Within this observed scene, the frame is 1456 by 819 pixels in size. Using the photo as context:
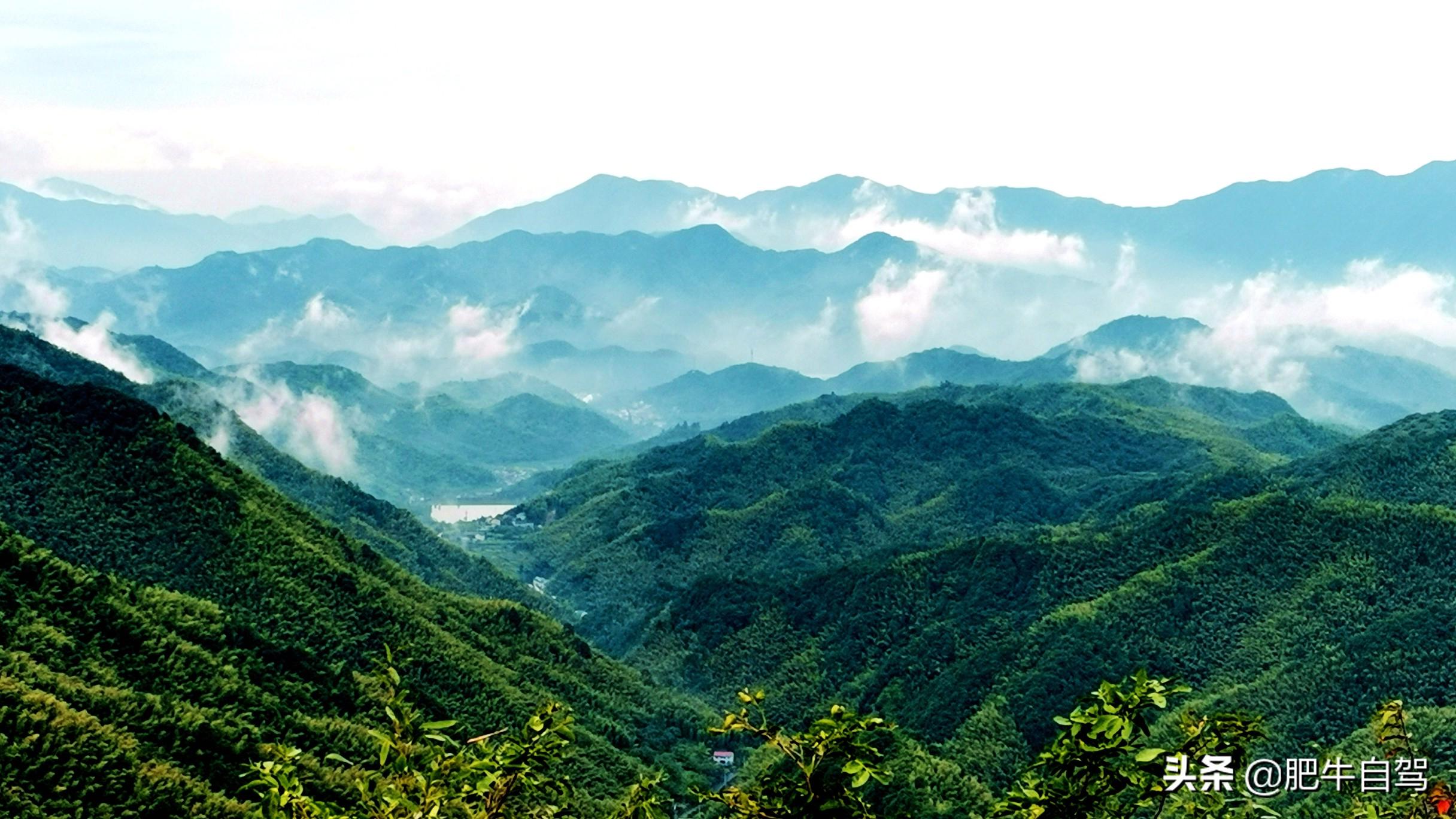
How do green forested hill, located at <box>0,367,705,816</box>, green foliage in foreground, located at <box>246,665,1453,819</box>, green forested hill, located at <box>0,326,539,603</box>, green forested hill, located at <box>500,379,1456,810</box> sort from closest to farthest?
green foliage in foreground, located at <box>246,665,1453,819</box>
green forested hill, located at <box>0,367,705,816</box>
green forested hill, located at <box>500,379,1456,810</box>
green forested hill, located at <box>0,326,539,603</box>

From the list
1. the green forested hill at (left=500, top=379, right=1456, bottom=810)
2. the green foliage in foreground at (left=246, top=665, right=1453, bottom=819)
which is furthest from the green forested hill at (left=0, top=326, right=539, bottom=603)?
the green foliage in foreground at (left=246, top=665, right=1453, bottom=819)

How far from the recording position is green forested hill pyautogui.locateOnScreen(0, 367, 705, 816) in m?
42.8

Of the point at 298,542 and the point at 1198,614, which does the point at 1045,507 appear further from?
the point at 298,542

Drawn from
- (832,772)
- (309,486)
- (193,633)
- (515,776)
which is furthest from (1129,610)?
(309,486)

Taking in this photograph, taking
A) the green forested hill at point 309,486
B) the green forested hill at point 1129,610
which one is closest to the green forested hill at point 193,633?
the green forested hill at point 1129,610

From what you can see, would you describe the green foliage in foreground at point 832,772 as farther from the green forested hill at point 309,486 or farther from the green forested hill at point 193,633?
the green forested hill at point 309,486

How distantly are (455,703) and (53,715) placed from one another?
39.8 meters

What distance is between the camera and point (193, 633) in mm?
59500

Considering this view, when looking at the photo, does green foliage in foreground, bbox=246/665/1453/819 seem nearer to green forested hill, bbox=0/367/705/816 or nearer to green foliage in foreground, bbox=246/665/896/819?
green foliage in foreground, bbox=246/665/896/819

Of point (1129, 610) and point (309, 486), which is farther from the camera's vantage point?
point (309, 486)

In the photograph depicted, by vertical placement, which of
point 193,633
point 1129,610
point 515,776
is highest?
point 515,776

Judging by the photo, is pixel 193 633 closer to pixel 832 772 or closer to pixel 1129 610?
pixel 832 772

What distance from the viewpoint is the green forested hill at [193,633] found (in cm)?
4284

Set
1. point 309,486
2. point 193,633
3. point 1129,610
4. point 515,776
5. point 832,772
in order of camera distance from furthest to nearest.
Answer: point 309,486
point 1129,610
point 193,633
point 515,776
point 832,772
